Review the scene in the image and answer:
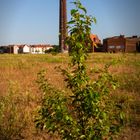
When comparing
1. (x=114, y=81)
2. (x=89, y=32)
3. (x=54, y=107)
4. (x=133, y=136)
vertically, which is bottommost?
(x=133, y=136)

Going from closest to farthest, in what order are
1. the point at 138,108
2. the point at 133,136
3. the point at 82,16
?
1. the point at 82,16
2. the point at 133,136
3. the point at 138,108

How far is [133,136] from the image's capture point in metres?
5.51

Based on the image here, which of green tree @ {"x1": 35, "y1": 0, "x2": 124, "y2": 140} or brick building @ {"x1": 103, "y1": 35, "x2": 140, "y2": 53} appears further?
brick building @ {"x1": 103, "y1": 35, "x2": 140, "y2": 53}

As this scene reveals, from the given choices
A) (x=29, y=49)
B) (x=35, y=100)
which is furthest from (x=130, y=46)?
(x=35, y=100)

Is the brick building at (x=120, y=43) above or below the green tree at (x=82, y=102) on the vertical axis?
above

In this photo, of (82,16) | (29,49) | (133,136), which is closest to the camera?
(82,16)

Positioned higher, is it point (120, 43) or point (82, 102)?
point (120, 43)

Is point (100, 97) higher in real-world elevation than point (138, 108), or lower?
higher

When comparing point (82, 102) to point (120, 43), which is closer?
point (82, 102)

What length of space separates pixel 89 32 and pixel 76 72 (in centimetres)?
51

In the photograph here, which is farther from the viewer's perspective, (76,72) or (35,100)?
(35,100)

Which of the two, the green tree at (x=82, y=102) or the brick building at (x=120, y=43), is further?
the brick building at (x=120, y=43)

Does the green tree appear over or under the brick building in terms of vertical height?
under

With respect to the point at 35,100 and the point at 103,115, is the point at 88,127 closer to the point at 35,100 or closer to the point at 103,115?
the point at 103,115
